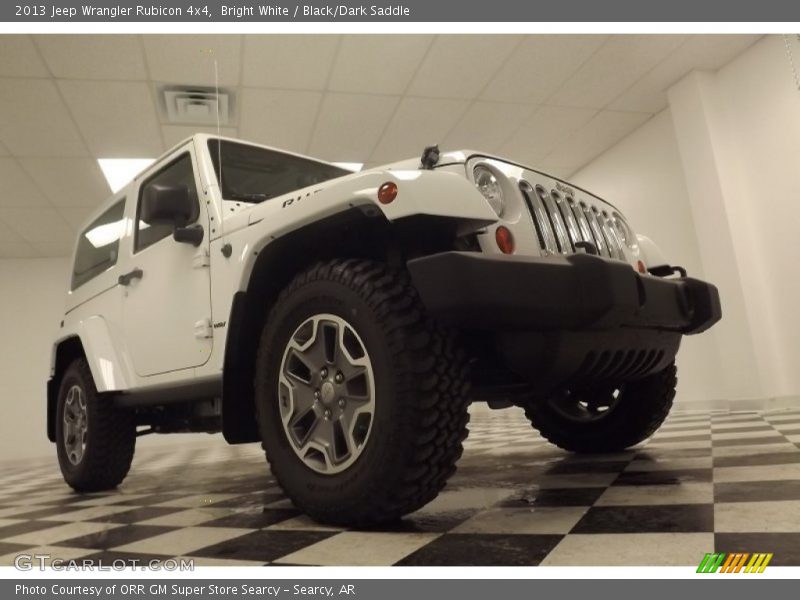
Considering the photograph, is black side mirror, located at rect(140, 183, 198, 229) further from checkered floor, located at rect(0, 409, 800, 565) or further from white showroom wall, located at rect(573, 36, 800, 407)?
white showroom wall, located at rect(573, 36, 800, 407)

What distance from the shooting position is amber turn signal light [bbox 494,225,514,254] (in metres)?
1.49

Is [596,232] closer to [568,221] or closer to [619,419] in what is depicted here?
[568,221]

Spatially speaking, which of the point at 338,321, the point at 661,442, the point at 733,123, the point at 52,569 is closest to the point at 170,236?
the point at 338,321

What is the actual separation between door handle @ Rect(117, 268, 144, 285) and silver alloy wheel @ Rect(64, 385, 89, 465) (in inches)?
26.9

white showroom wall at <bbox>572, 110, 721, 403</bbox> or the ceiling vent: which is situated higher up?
the ceiling vent

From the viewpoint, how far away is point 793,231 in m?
5.11

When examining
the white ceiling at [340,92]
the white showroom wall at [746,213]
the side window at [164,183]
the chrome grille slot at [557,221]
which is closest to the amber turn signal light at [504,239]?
the chrome grille slot at [557,221]

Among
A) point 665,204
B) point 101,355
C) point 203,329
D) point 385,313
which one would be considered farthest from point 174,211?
point 665,204

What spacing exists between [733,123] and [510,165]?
5070 millimetres

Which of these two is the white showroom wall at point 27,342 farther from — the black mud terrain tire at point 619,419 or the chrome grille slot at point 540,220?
the chrome grille slot at point 540,220

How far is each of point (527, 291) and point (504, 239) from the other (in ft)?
0.89

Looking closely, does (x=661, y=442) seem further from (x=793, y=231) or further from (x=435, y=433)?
(x=793, y=231)

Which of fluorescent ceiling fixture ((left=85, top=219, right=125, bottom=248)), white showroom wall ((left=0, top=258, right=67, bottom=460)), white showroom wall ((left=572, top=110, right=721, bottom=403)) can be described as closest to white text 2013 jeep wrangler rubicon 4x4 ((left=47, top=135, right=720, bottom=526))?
fluorescent ceiling fixture ((left=85, top=219, right=125, bottom=248))

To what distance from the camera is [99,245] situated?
120 inches
